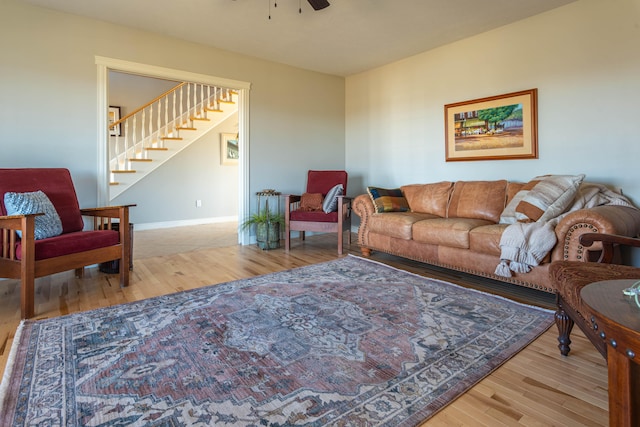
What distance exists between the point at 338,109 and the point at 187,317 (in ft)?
13.9

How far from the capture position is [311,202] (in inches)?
176

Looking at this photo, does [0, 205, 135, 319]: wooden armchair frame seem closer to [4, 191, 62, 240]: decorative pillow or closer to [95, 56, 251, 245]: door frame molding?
[4, 191, 62, 240]: decorative pillow

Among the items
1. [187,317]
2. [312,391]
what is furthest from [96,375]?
[312,391]

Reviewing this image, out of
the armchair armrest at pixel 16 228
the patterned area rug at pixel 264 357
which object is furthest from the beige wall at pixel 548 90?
the armchair armrest at pixel 16 228

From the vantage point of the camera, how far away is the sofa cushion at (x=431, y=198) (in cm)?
381

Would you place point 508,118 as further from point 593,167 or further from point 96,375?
point 96,375

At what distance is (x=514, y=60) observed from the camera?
3.55 m

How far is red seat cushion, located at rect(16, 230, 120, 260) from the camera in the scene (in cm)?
225

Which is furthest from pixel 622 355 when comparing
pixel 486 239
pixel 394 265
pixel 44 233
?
pixel 44 233

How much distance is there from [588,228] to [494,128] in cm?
189

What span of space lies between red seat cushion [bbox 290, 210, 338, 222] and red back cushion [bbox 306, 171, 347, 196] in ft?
1.92

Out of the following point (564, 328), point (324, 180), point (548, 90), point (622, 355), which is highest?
point (548, 90)

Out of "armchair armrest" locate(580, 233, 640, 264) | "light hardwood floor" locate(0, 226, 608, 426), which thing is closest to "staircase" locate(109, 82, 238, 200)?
"light hardwood floor" locate(0, 226, 608, 426)

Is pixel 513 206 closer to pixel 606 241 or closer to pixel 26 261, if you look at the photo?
pixel 606 241
